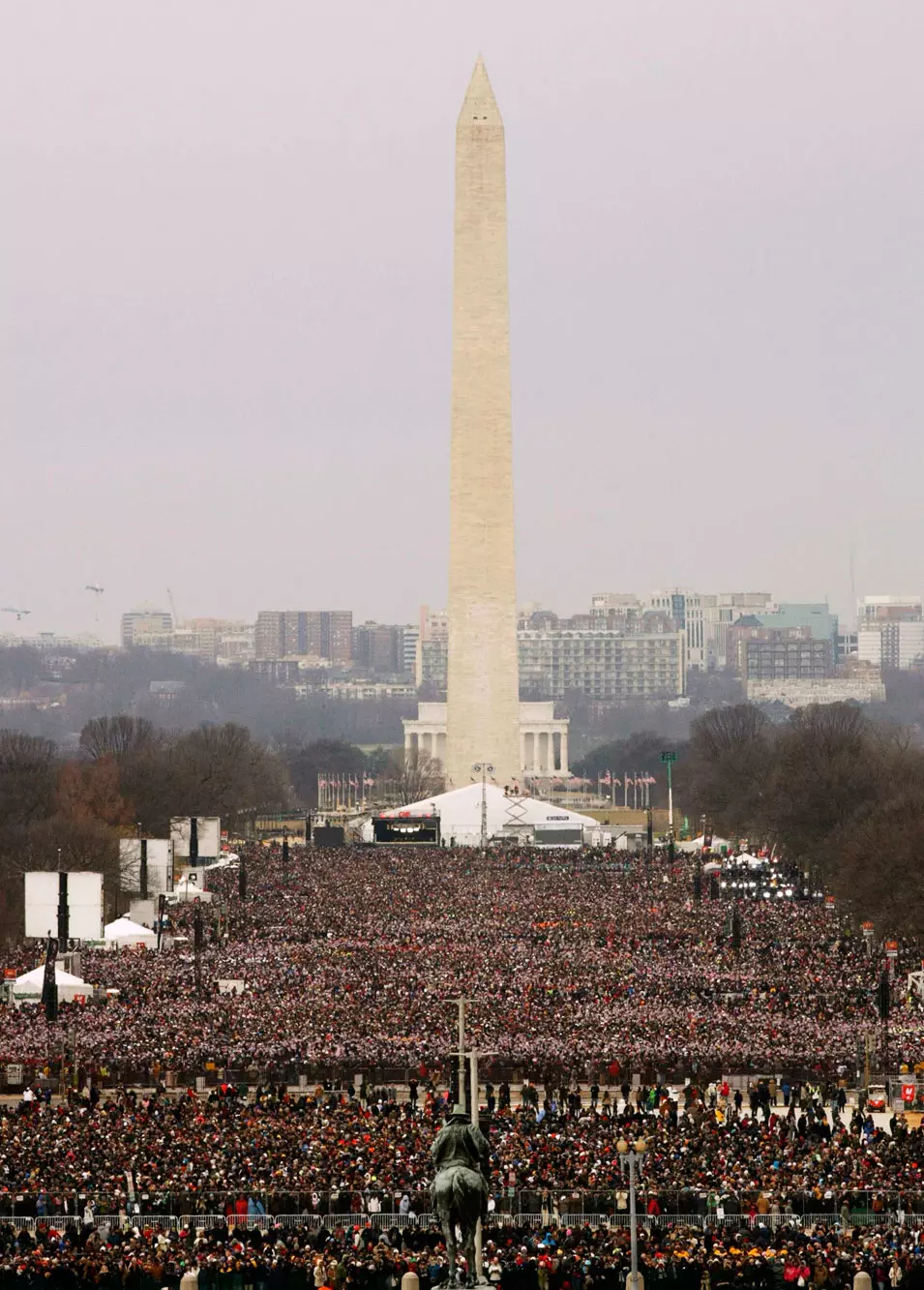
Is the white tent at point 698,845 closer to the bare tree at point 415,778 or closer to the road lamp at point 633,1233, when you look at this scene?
the bare tree at point 415,778

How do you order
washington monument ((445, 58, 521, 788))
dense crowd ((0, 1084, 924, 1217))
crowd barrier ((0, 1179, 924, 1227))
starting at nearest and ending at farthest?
crowd barrier ((0, 1179, 924, 1227)) < dense crowd ((0, 1084, 924, 1217)) < washington monument ((445, 58, 521, 788))

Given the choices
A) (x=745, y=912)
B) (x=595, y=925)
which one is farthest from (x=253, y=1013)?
(x=745, y=912)

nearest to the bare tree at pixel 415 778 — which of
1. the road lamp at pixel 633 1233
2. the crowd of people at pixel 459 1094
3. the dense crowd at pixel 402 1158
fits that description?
the crowd of people at pixel 459 1094

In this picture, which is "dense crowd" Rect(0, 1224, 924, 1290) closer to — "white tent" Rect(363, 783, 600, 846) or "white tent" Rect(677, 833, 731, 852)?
"white tent" Rect(677, 833, 731, 852)

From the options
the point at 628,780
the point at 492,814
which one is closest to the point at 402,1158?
the point at 492,814

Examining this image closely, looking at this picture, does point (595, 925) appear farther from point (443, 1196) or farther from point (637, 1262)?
point (443, 1196)

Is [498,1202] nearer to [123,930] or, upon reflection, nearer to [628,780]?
[123,930]

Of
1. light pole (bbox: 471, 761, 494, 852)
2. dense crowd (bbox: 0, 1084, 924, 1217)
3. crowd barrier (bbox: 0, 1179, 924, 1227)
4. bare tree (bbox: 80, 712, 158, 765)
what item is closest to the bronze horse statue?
dense crowd (bbox: 0, 1084, 924, 1217)
